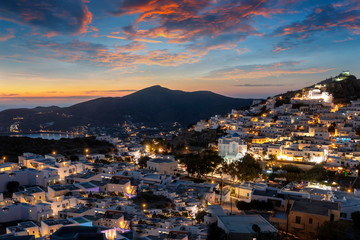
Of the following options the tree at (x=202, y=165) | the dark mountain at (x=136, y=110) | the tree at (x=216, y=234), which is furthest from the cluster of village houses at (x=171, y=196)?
the dark mountain at (x=136, y=110)

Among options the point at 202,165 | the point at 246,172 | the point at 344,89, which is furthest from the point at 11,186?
the point at 344,89

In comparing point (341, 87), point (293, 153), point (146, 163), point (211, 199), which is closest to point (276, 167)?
point (293, 153)

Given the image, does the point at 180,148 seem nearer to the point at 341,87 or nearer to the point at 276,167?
the point at 276,167

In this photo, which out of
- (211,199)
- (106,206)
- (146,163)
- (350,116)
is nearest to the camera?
(106,206)

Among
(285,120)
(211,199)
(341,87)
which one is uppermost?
(341,87)

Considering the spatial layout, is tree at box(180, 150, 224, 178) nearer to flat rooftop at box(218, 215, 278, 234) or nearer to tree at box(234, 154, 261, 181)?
tree at box(234, 154, 261, 181)

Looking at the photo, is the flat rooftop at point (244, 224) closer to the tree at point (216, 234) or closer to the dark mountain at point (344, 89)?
the tree at point (216, 234)
